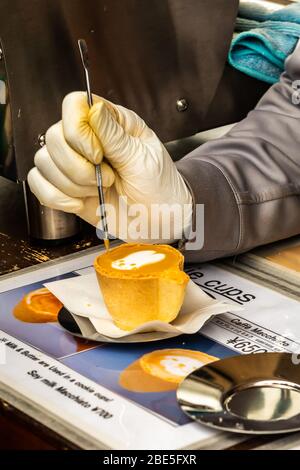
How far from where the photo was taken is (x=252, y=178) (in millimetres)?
983

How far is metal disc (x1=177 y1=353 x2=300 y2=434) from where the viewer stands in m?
0.64

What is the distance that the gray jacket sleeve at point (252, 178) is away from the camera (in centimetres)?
94

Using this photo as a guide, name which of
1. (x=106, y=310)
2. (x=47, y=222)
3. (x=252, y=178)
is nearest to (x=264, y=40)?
(x=252, y=178)

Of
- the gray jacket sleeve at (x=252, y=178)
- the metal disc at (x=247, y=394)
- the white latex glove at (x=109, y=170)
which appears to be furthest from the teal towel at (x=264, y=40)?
the metal disc at (x=247, y=394)

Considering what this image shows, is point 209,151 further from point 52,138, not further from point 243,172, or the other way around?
point 52,138

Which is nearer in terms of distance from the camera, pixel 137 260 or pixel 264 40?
pixel 137 260

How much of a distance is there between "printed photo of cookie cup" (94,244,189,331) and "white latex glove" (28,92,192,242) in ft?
0.29

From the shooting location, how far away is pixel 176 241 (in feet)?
3.03

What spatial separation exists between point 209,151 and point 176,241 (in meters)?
0.14

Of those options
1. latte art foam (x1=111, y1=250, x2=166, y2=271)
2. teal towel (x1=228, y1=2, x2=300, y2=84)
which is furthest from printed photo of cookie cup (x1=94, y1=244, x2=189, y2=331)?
teal towel (x1=228, y1=2, x2=300, y2=84)

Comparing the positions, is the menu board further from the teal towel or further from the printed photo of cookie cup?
the teal towel

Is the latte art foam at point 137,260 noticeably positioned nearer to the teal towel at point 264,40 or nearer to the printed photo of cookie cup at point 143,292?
the printed photo of cookie cup at point 143,292

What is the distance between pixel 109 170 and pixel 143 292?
13 centimetres

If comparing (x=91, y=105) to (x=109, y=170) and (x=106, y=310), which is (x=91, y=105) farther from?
(x=106, y=310)
